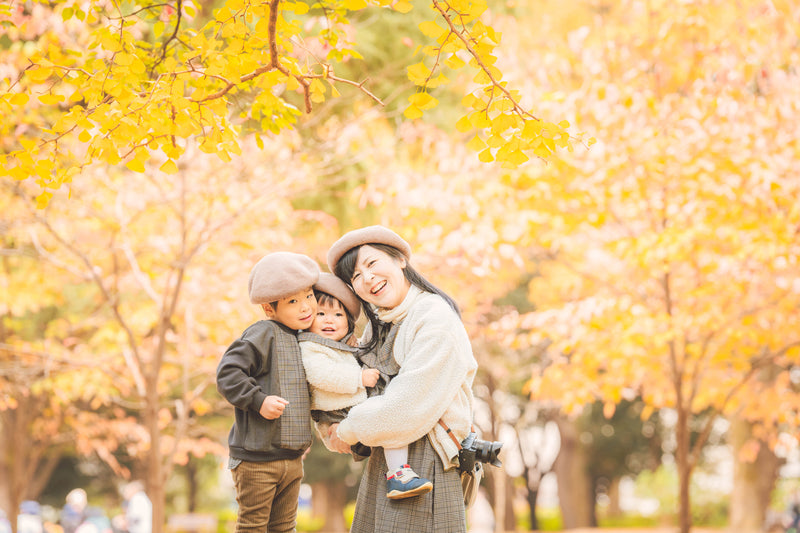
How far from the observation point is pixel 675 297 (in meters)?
6.89

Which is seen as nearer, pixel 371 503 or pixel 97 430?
pixel 371 503

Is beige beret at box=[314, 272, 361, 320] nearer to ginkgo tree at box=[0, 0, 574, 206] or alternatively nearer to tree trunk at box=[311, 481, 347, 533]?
ginkgo tree at box=[0, 0, 574, 206]

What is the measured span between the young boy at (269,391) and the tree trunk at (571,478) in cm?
1438

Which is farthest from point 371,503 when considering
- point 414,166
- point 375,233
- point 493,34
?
point 414,166

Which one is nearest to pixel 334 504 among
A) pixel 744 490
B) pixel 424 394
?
pixel 744 490

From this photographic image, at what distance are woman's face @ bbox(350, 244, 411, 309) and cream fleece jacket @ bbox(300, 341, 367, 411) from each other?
Answer: 0.22 meters

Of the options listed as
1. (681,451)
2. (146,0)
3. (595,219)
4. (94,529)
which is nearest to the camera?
(146,0)

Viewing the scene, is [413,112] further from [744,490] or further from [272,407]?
[744,490]

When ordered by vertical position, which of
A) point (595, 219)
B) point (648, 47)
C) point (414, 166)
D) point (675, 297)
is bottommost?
point (675, 297)

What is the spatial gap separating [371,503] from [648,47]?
17.5 ft

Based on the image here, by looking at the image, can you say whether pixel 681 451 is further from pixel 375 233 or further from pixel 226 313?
pixel 375 233

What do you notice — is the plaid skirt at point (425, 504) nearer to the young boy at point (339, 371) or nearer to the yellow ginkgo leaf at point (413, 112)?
the young boy at point (339, 371)

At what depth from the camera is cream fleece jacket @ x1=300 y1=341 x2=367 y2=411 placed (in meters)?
2.34

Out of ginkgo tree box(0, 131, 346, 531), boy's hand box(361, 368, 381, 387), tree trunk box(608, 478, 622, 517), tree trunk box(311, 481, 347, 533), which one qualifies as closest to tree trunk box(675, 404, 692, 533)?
ginkgo tree box(0, 131, 346, 531)
